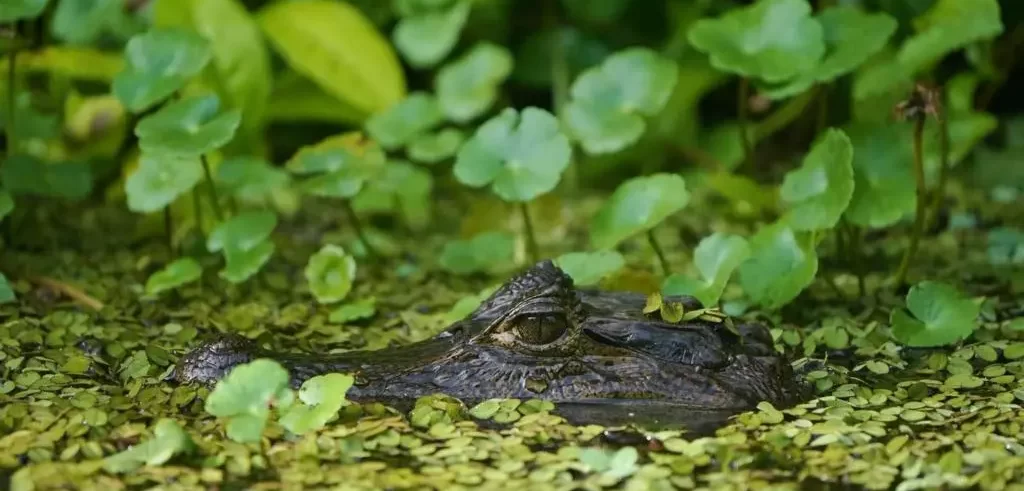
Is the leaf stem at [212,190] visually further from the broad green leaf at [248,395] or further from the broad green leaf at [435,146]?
the broad green leaf at [248,395]

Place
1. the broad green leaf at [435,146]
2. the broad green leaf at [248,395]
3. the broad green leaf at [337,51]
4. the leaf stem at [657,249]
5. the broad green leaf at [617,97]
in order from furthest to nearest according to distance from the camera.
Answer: the broad green leaf at [337,51]
the broad green leaf at [435,146]
the broad green leaf at [617,97]
the leaf stem at [657,249]
the broad green leaf at [248,395]

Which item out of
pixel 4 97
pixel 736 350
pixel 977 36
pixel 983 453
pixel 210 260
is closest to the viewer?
pixel 983 453

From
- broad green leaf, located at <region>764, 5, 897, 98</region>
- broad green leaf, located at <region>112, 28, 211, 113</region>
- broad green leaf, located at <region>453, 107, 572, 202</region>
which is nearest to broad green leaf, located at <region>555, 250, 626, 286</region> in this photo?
broad green leaf, located at <region>453, 107, 572, 202</region>

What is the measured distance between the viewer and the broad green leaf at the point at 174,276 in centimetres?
414

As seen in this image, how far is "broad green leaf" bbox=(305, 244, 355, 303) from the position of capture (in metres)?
4.19

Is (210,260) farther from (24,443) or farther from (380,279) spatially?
(24,443)

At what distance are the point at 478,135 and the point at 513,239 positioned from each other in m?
0.54

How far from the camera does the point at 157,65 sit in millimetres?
4180

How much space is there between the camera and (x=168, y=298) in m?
4.27

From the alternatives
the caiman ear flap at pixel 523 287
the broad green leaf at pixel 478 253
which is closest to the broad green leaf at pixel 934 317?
the caiman ear flap at pixel 523 287

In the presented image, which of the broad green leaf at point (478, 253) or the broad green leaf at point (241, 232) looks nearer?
the broad green leaf at point (241, 232)

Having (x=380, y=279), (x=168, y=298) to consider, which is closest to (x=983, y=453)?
(x=380, y=279)

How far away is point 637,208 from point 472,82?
1.30 meters

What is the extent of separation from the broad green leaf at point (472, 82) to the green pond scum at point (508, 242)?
0.05 feet
